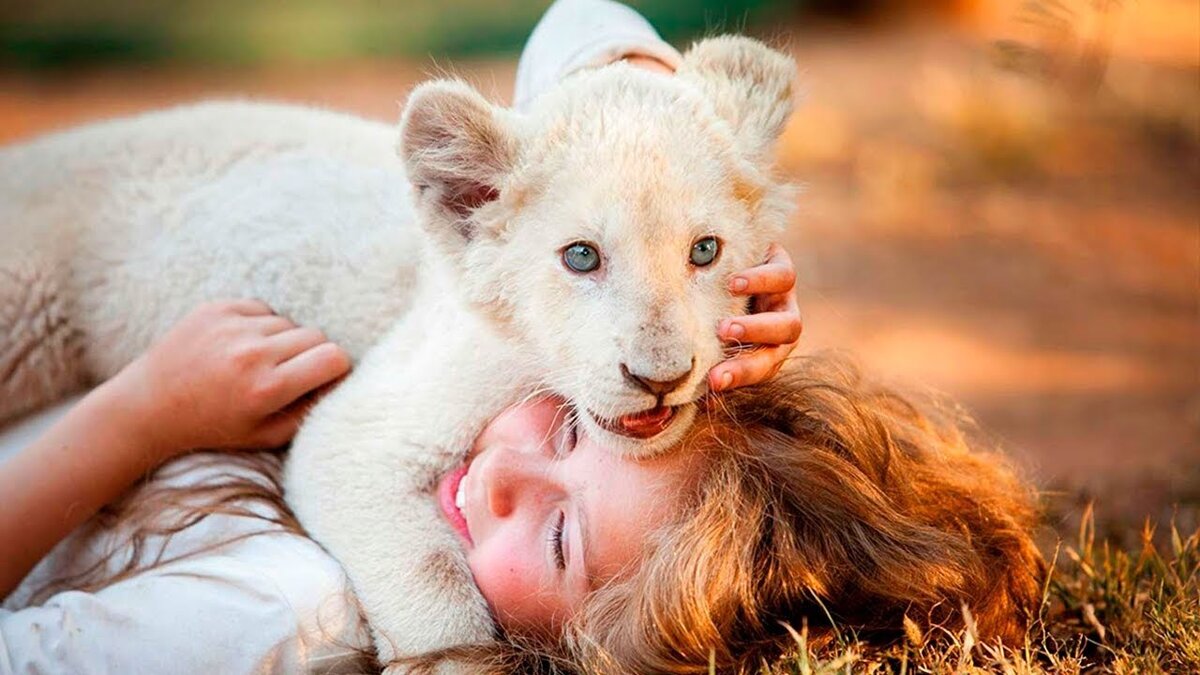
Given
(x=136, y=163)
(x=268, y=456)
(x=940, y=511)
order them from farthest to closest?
(x=136, y=163) < (x=268, y=456) < (x=940, y=511)

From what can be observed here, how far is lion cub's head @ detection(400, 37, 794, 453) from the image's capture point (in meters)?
2.56

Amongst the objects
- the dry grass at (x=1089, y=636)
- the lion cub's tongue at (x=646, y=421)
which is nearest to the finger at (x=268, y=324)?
the lion cub's tongue at (x=646, y=421)

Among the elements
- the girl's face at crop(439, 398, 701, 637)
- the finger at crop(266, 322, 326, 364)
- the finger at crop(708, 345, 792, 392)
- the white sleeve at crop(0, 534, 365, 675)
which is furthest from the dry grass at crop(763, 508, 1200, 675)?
the finger at crop(266, 322, 326, 364)

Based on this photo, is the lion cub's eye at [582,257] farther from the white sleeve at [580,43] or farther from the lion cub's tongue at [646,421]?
the white sleeve at [580,43]

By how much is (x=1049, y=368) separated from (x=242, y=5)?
Answer: 6972 mm

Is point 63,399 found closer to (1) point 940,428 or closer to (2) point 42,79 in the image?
(1) point 940,428

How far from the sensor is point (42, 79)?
1027cm

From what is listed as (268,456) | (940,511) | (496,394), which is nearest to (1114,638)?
(940,511)

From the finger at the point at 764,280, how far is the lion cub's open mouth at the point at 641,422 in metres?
0.30

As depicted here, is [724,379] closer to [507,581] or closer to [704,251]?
[704,251]

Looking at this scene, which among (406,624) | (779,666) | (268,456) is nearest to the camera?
(779,666)

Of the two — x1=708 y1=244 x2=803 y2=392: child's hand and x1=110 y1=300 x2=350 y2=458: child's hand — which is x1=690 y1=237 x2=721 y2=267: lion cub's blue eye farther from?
x1=110 y1=300 x2=350 y2=458: child's hand

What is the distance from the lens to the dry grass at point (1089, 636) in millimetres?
2678

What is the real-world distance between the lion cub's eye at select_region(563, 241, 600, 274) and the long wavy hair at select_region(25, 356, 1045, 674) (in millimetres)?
411
